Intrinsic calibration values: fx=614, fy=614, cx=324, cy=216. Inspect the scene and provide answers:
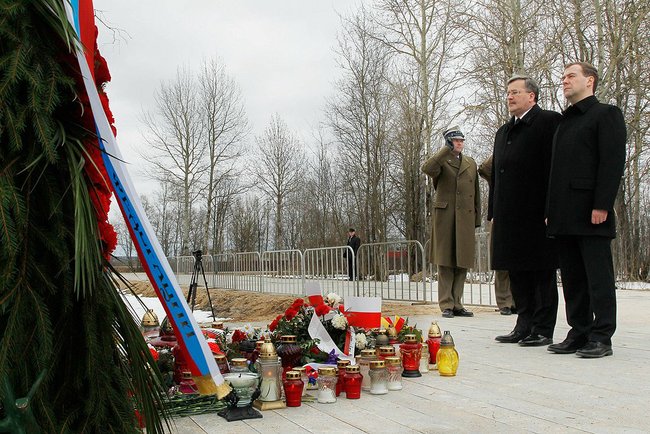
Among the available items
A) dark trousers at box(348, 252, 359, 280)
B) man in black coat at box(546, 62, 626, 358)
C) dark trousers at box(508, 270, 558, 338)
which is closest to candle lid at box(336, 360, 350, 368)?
man in black coat at box(546, 62, 626, 358)

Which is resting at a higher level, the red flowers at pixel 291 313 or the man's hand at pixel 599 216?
the man's hand at pixel 599 216

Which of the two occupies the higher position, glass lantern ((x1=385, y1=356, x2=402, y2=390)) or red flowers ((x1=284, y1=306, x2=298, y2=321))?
red flowers ((x1=284, y1=306, x2=298, y2=321))

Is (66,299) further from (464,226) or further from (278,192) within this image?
(278,192)

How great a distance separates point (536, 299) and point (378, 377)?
201cm

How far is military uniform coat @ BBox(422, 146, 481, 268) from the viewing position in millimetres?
6500

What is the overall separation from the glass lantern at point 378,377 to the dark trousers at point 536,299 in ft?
6.40

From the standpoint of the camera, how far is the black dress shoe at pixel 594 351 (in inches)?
142

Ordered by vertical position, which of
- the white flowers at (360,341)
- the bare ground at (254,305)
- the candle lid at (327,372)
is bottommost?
the bare ground at (254,305)

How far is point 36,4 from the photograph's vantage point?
4.01ft

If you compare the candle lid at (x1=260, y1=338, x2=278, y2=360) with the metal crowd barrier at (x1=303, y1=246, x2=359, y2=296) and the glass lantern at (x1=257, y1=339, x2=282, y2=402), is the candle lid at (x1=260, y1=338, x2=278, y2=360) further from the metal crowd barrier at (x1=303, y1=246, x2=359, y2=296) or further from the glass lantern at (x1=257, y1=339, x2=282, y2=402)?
the metal crowd barrier at (x1=303, y1=246, x2=359, y2=296)

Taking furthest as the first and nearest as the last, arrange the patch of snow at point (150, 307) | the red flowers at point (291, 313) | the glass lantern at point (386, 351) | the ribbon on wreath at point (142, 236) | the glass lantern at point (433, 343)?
1. the glass lantern at point (433, 343)
2. the red flowers at point (291, 313)
3. the glass lantern at point (386, 351)
4. the patch of snow at point (150, 307)
5. the ribbon on wreath at point (142, 236)

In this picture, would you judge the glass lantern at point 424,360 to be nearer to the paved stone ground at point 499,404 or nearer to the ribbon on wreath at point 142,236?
the paved stone ground at point 499,404

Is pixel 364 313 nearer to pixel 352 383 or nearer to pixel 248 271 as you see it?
pixel 352 383

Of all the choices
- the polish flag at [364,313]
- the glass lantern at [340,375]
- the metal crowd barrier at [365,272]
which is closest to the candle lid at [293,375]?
the glass lantern at [340,375]
